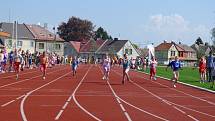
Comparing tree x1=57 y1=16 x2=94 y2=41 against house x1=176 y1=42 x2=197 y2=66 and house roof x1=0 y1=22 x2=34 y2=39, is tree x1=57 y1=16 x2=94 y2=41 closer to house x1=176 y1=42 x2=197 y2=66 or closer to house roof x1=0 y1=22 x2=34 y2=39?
house roof x1=0 y1=22 x2=34 y2=39

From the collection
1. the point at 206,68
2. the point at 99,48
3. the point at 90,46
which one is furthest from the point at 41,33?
the point at 206,68

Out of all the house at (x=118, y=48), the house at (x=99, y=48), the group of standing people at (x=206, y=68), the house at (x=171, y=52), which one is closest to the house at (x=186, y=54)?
the house at (x=171, y=52)

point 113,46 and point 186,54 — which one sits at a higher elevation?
point 113,46

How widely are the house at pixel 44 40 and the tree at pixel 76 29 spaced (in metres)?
7.14

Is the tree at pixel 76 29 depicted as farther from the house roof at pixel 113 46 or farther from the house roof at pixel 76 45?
the house roof at pixel 113 46

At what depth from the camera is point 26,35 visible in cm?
10869

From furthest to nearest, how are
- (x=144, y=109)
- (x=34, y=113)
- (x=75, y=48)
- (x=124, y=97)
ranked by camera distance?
(x=75, y=48) → (x=124, y=97) → (x=144, y=109) → (x=34, y=113)

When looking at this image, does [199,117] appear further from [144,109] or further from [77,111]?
[77,111]

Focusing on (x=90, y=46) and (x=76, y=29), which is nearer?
(x=76, y=29)

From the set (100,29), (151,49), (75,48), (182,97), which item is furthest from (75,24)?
(182,97)

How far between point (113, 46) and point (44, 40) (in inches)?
1118

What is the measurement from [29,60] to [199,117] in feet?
128

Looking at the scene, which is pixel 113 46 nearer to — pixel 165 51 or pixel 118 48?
pixel 118 48

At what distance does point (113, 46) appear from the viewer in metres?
138
